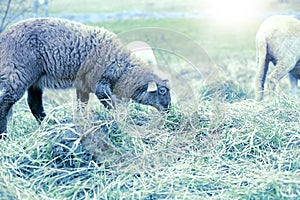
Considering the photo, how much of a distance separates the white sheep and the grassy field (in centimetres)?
108

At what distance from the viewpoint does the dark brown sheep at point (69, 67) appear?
4.11 m

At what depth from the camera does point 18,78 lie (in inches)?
160

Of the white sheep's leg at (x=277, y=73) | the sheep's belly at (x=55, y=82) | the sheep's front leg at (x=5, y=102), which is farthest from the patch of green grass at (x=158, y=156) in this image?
the white sheep's leg at (x=277, y=73)

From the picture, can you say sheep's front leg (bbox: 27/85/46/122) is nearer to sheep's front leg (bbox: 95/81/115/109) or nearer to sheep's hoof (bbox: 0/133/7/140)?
sheep's hoof (bbox: 0/133/7/140)

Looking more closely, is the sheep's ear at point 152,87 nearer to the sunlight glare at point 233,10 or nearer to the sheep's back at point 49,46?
the sheep's back at point 49,46

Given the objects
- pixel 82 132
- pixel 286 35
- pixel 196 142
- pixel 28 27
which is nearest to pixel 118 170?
pixel 82 132

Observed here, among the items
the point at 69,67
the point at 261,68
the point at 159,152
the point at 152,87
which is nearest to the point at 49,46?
the point at 69,67

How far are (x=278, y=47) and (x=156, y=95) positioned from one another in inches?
75.6

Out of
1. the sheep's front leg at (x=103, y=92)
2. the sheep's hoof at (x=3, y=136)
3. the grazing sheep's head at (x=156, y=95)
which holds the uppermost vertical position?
the sheep's front leg at (x=103, y=92)

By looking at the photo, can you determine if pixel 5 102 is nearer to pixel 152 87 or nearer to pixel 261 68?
pixel 152 87

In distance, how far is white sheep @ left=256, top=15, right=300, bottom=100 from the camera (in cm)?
554

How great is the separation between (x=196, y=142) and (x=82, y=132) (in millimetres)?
926

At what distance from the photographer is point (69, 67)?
441 cm

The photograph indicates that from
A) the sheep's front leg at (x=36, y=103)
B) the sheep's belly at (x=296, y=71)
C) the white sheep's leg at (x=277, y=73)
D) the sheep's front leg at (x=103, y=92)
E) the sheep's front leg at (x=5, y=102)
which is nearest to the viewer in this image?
the sheep's front leg at (x=5, y=102)
